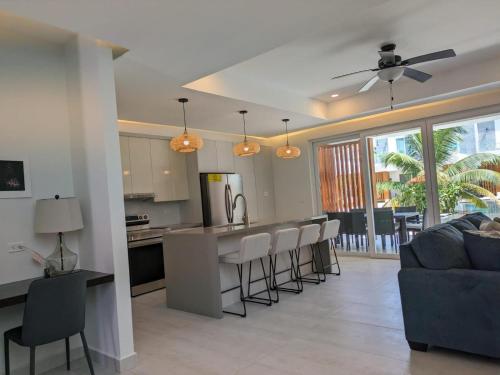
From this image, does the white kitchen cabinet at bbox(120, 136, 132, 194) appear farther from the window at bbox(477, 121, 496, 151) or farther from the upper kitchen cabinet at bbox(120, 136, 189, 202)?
the window at bbox(477, 121, 496, 151)

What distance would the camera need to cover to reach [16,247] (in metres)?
2.81

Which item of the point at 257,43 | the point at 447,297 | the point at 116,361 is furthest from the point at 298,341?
the point at 257,43

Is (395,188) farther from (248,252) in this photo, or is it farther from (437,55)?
(248,252)

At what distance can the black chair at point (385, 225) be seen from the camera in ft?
21.2

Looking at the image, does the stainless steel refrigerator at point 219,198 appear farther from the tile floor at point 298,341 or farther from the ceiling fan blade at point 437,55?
the ceiling fan blade at point 437,55

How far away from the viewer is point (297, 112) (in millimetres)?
5605

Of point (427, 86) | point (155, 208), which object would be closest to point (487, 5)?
point (427, 86)

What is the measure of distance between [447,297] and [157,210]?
488cm

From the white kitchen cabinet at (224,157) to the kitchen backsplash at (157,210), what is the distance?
3.58ft

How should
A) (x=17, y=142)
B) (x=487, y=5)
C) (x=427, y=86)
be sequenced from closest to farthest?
(x=17, y=142) < (x=487, y=5) < (x=427, y=86)

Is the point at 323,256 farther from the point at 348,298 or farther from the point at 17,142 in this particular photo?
the point at 17,142

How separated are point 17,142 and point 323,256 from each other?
14.2 ft

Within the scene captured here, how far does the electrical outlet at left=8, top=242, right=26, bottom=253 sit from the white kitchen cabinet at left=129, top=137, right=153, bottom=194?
282 cm

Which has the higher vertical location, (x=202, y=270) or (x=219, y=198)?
(x=219, y=198)
